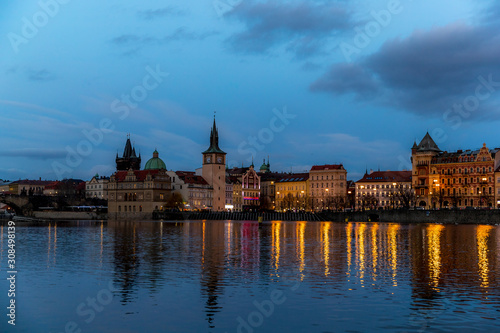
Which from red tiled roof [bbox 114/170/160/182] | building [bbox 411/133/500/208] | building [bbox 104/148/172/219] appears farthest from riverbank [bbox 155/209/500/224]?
building [bbox 411/133/500/208]

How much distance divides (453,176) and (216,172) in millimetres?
69893

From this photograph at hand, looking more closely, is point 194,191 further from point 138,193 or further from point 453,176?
point 453,176

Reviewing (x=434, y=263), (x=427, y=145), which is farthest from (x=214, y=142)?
(x=434, y=263)

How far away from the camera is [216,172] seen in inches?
7461

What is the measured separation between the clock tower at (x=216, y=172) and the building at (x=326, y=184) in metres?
26.9

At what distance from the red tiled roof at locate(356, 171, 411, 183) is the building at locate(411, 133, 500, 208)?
18.9 metres

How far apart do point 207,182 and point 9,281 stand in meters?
161

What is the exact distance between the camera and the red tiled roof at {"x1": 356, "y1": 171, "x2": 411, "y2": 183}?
583ft

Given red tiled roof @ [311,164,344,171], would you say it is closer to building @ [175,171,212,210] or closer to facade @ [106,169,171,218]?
building @ [175,171,212,210]

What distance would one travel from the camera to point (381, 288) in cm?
2783

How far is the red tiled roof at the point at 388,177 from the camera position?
178 meters

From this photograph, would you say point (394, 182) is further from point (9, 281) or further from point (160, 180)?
point (9, 281)

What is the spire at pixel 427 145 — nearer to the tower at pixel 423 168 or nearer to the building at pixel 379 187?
the tower at pixel 423 168

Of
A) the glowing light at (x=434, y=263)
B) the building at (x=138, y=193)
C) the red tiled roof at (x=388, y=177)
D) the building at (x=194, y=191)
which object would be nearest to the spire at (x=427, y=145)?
the red tiled roof at (x=388, y=177)
